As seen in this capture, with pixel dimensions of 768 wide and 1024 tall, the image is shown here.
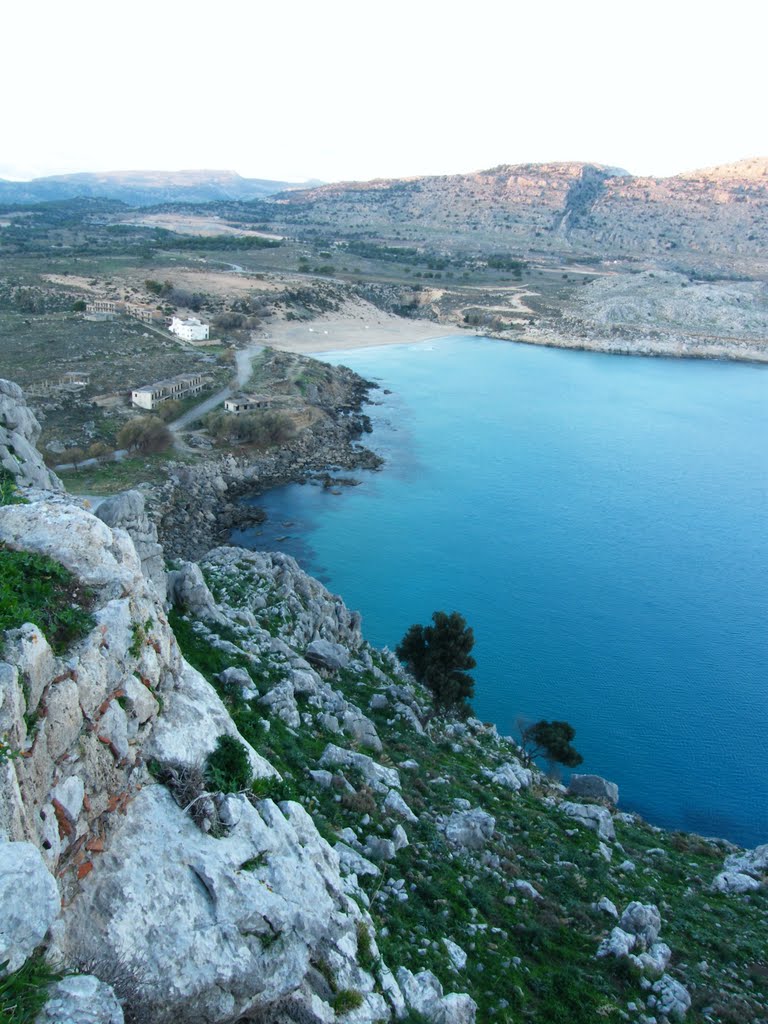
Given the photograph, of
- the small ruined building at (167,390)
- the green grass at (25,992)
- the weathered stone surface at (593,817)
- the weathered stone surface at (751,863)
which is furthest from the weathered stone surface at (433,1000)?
the small ruined building at (167,390)

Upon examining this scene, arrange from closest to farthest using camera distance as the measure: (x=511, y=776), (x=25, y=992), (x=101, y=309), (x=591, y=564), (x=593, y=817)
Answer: (x=25, y=992) < (x=593, y=817) < (x=511, y=776) < (x=591, y=564) < (x=101, y=309)

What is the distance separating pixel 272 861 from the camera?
8594 millimetres

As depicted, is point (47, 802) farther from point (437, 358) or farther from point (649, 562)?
point (437, 358)

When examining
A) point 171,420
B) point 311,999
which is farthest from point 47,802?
point 171,420

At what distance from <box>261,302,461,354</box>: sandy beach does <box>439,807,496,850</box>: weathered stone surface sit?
66845mm

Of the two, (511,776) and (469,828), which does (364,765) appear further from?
(511,776)

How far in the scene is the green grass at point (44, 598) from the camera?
25.1 ft

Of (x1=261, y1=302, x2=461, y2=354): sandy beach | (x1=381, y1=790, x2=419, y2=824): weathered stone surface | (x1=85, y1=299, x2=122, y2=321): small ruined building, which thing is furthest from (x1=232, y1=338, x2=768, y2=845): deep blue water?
(x1=85, y1=299, x2=122, y2=321): small ruined building

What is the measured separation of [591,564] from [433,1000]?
3244cm

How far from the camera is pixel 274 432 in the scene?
161 feet

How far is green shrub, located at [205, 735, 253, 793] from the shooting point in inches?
353

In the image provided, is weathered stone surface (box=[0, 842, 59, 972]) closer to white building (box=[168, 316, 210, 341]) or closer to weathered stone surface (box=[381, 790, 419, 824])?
weathered stone surface (box=[381, 790, 419, 824])

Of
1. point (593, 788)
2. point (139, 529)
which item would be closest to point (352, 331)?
point (139, 529)

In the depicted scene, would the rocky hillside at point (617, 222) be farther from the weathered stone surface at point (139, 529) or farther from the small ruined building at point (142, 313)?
the weathered stone surface at point (139, 529)
